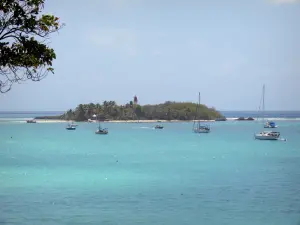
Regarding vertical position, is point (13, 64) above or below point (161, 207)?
above

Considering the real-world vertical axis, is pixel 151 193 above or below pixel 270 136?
below

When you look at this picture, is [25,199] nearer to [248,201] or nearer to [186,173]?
[248,201]

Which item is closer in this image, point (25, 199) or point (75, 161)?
point (25, 199)

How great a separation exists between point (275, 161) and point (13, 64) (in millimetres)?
44793

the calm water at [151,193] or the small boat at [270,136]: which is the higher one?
the small boat at [270,136]

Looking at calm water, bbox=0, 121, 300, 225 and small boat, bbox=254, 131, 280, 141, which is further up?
small boat, bbox=254, 131, 280, 141

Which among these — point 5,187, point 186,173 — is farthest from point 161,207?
point 186,173

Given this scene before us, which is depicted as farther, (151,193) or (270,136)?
(270,136)

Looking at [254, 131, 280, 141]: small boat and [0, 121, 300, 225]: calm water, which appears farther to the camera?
[254, 131, 280, 141]: small boat

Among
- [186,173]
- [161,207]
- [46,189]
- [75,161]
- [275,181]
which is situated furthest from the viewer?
[75,161]

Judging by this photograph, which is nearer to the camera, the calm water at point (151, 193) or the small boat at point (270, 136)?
the calm water at point (151, 193)

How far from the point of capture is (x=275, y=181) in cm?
3588

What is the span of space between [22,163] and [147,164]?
1275 centimetres

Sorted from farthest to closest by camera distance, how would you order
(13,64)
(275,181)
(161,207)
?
(275,181), (161,207), (13,64)
